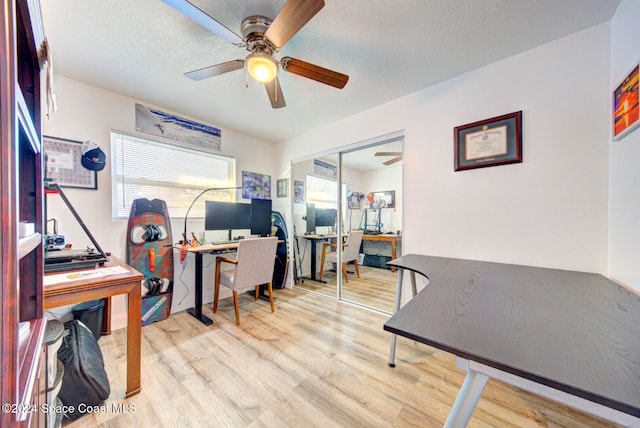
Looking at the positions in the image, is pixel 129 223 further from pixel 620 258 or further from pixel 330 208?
pixel 620 258

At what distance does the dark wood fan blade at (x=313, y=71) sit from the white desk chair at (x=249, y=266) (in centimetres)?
162

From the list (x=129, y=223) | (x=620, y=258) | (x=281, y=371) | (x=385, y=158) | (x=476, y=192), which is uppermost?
(x=385, y=158)

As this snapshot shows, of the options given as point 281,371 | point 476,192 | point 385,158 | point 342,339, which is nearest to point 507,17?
point 476,192

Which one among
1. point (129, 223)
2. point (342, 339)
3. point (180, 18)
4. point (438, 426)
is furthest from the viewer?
point (129, 223)

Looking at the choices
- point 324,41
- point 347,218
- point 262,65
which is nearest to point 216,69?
point 262,65

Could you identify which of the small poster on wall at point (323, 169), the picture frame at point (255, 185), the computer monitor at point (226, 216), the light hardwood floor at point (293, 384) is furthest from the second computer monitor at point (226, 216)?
the small poster on wall at point (323, 169)

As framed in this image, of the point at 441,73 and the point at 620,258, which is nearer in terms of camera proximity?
the point at 620,258

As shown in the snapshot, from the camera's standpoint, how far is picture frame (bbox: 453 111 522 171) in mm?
1835

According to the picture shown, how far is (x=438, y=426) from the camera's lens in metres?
1.27

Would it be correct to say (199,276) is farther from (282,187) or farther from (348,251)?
(348,251)

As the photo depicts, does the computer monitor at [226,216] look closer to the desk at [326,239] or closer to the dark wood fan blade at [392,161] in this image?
the desk at [326,239]

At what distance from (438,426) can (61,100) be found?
3.85 meters

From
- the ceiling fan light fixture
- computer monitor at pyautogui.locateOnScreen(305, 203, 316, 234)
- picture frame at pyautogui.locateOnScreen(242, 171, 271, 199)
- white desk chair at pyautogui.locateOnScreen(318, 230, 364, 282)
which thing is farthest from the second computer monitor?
the ceiling fan light fixture

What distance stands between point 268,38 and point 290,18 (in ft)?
0.76
